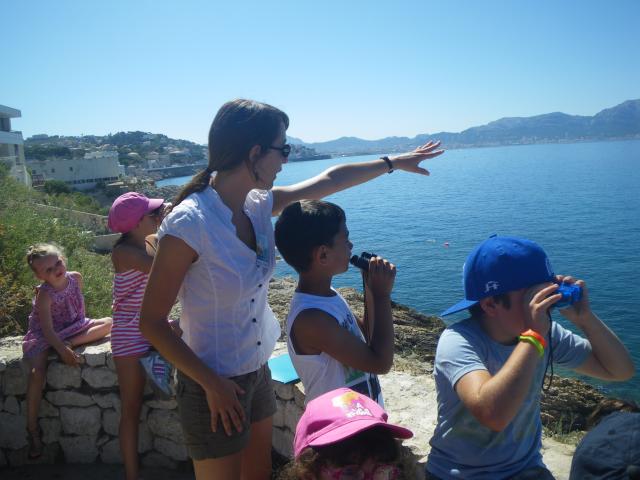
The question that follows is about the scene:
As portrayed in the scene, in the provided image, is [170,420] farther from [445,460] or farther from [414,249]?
[414,249]

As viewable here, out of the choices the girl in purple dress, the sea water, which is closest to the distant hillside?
the sea water

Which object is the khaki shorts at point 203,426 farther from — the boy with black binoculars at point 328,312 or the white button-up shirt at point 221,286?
the boy with black binoculars at point 328,312

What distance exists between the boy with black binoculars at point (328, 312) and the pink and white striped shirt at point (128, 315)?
1299 mm

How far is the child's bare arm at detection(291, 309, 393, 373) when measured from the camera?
2.14m

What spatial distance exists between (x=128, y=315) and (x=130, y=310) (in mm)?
35

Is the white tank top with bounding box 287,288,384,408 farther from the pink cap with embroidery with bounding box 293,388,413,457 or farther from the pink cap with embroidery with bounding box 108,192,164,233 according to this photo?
the pink cap with embroidery with bounding box 108,192,164,233

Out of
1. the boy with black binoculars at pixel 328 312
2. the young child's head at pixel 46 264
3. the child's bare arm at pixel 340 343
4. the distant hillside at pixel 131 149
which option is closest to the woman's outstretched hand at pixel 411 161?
the boy with black binoculars at pixel 328 312

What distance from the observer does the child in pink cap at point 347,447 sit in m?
1.59

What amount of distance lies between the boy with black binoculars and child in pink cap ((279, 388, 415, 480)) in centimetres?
47

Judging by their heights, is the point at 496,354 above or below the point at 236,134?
below

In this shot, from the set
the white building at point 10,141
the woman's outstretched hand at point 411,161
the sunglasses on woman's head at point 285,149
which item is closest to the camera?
the sunglasses on woman's head at point 285,149

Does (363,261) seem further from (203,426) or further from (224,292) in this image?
(203,426)

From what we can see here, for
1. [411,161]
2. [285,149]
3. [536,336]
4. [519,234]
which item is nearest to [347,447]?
[536,336]

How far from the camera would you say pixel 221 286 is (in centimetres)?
207
